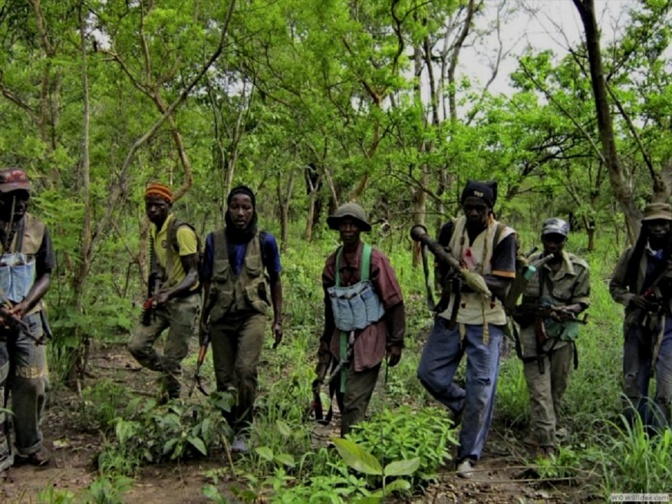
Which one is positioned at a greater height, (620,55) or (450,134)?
(620,55)

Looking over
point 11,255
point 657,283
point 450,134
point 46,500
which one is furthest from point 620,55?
point 46,500

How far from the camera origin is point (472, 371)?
162 inches

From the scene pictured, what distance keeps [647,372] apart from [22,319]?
14.9 feet

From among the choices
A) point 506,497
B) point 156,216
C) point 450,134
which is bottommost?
point 506,497

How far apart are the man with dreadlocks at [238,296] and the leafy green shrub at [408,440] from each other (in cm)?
103

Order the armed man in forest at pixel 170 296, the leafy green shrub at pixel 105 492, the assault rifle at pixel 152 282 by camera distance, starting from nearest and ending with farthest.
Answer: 1. the leafy green shrub at pixel 105 492
2. the armed man in forest at pixel 170 296
3. the assault rifle at pixel 152 282

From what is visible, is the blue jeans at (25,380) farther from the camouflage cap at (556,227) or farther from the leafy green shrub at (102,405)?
the camouflage cap at (556,227)

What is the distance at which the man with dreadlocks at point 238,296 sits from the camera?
4316 millimetres

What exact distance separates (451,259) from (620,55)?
758 cm

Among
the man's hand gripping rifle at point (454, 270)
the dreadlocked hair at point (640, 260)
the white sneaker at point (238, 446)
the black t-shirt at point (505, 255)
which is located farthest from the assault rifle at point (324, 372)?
the dreadlocked hair at point (640, 260)

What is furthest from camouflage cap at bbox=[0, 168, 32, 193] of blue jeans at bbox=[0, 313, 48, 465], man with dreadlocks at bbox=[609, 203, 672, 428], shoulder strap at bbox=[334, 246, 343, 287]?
man with dreadlocks at bbox=[609, 203, 672, 428]

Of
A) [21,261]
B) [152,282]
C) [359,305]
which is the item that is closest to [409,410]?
[359,305]

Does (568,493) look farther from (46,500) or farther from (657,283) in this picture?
(46,500)

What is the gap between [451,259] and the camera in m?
4.14
